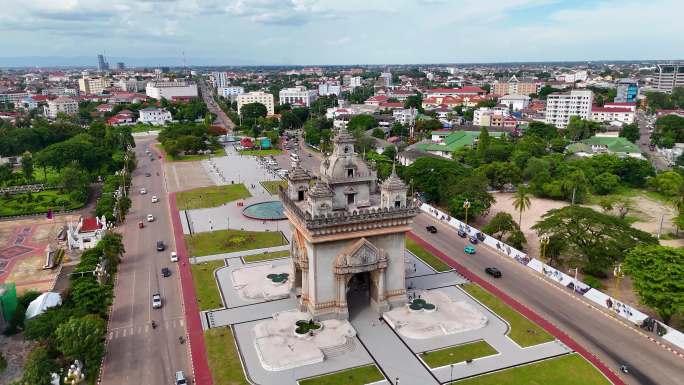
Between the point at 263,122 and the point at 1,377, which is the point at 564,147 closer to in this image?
the point at 263,122

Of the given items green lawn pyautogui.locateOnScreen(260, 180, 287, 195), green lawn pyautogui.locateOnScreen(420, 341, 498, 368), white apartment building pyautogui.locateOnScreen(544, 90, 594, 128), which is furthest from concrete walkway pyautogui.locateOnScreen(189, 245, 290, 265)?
white apartment building pyautogui.locateOnScreen(544, 90, 594, 128)

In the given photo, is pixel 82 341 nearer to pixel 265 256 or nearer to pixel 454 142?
pixel 265 256

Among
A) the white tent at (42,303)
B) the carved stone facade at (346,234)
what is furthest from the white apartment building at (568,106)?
the white tent at (42,303)

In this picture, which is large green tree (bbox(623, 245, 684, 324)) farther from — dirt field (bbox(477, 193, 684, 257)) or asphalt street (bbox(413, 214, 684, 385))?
dirt field (bbox(477, 193, 684, 257))

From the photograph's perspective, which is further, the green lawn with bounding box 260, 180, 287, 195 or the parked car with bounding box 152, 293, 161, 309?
the green lawn with bounding box 260, 180, 287, 195

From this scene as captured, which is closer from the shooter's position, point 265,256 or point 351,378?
point 351,378

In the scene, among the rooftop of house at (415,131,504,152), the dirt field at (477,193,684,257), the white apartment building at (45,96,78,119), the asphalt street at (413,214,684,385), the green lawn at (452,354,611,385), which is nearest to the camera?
the green lawn at (452,354,611,385)

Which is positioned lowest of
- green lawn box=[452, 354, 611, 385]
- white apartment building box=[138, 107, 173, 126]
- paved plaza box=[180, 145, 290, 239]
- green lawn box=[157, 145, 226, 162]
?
green lawn box=[452, 354, 611, 385]

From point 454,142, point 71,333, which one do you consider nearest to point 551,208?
point 454,142
